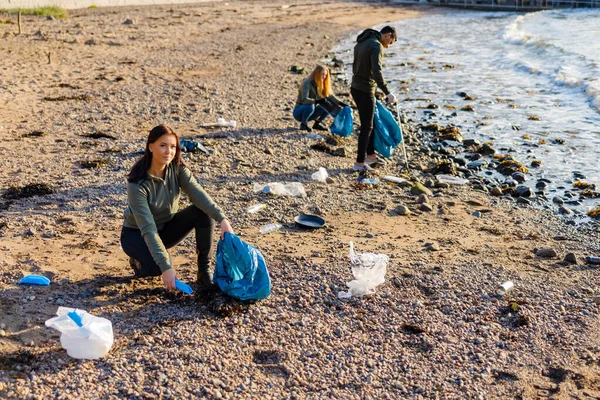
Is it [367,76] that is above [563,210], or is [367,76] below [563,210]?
above

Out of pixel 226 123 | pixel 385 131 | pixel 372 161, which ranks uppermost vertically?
pixel 385 131

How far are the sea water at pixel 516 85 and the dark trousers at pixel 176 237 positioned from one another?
6.05 meters

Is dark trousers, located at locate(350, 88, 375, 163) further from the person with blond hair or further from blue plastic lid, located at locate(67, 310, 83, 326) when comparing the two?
blue plastic lid, located at locate(67, 310, 83, 326)

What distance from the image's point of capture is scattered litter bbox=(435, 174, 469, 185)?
412 inches

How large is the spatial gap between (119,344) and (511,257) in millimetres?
4262

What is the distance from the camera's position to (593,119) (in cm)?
1569

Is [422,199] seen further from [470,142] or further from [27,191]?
[27,191]

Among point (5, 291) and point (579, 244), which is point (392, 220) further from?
point (5, 291)

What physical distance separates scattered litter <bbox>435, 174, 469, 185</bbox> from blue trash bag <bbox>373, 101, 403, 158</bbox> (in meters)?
0.83

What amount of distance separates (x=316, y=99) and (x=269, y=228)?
4.70 metres

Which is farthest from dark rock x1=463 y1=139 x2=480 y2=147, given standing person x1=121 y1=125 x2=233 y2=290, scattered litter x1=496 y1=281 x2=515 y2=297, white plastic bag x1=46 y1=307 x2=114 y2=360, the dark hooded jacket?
white plastic bag x1=46 y1=307 x2=114 y2=360

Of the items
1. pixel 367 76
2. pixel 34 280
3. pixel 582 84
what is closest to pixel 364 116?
pixel 367 76

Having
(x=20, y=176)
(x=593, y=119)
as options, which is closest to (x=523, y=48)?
(x=593, y=119)

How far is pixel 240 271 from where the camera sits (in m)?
5.91
